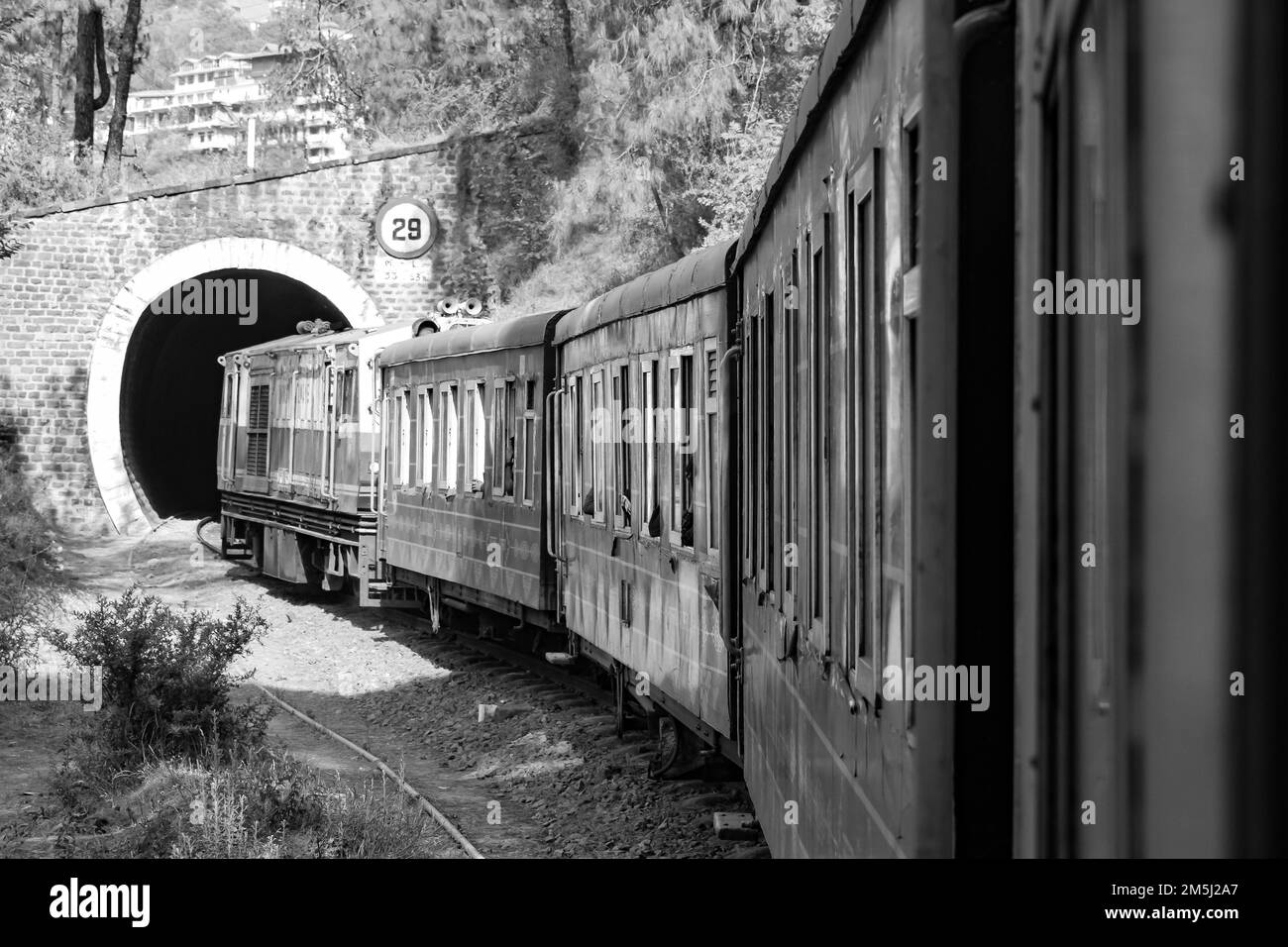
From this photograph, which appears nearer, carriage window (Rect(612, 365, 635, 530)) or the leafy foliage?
carriage window (Rect(612, 365, 635, 530))

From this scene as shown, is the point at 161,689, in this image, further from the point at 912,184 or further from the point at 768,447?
the point at 912,184

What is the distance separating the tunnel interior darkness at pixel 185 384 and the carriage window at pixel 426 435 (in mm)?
13646

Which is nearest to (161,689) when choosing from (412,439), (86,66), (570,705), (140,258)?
(570,705)

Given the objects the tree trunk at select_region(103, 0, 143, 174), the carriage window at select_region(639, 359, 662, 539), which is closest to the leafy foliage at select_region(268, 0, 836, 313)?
the tree trunk at select_region(103, 0, 143, 174)

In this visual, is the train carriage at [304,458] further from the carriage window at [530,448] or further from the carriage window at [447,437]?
the carriage window at [530,448]

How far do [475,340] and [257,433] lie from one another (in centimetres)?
982

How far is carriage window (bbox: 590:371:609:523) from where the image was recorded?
444 inches

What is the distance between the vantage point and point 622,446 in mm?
10578

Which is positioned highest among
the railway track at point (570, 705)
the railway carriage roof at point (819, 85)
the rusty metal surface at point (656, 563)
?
Result: the railway carriage roof at point (819, 85)

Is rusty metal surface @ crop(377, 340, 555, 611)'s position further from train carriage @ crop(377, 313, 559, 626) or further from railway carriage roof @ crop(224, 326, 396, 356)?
railway carriage roof @ crop(224, 326, 396, 356)

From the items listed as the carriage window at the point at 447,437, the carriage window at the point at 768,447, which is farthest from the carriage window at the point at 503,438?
the carriage window at the point at 768,447

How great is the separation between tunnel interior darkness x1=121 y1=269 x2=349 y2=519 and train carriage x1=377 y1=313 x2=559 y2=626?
12801mm

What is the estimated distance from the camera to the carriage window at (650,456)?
381 inches
